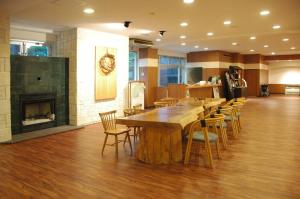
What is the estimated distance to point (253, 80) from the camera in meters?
17.2

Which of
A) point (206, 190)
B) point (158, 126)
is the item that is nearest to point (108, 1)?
point (158, 126)

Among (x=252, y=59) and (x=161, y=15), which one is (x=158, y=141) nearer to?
(x=161, y=15)

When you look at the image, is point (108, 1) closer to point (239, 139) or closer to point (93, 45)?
point (93, 45)

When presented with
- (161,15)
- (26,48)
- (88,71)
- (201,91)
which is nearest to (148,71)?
(201,91)

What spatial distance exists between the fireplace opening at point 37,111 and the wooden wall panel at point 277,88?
18062 mm

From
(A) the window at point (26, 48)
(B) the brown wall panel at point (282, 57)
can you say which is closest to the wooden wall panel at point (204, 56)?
(B) the brown wall panel at point (282, 57)

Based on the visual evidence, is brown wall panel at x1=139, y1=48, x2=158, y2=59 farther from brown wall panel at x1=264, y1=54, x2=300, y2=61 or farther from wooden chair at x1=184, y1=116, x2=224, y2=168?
brown wall panel at x1=264, y1=54, x2=300, y2=61

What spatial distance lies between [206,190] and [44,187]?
200 cm

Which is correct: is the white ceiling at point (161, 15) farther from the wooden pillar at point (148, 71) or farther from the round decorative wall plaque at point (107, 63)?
the wooden pillar at point (148, 71)

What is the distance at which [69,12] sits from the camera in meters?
5.72

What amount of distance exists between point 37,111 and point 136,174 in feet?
13.8

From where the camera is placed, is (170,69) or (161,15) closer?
(161,15)

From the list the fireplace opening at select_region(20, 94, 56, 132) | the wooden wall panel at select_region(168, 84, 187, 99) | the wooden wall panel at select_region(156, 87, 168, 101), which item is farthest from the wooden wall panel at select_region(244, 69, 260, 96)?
the fireplace opening at select_region(20, 94, 56, 132)

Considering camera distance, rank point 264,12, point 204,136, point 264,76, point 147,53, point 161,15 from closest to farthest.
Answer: point 204,136, point 264,12, point 161,15, point 147,53, point 264,76
